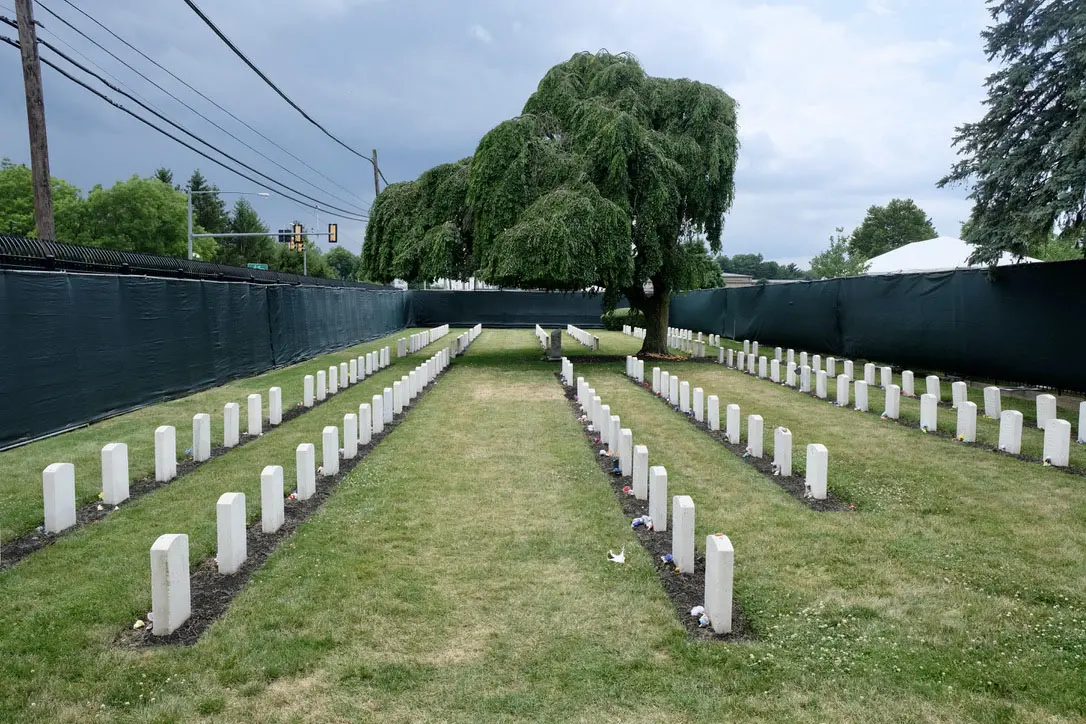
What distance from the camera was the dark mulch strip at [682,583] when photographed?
433cm

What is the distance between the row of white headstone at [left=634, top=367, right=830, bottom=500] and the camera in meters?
7.04

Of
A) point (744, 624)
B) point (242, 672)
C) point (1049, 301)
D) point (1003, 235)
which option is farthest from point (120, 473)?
point (1049, 301)

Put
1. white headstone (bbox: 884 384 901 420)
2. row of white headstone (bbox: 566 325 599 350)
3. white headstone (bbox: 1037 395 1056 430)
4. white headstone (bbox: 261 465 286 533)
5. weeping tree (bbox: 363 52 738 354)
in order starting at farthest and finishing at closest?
row of white headstone (bbox: 566 325 599 350), weeping tree (bbox: 363 52 738 354), white headstone (bbox: 884 384 901 420), white headstone (bbox: 1037 395 1056 430), white headstone (bbox: 261 465 286 533)

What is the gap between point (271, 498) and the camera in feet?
19.8

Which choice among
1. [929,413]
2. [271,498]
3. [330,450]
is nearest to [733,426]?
[929,413]

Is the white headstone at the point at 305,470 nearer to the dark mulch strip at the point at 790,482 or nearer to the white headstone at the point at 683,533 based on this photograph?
the white headstone at the point at 683,533

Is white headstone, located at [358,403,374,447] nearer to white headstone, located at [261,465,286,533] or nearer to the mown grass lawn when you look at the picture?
the mown grass lawn

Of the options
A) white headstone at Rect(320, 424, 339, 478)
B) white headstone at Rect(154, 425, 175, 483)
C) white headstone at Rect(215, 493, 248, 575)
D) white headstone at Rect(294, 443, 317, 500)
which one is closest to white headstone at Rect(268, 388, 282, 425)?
white headstone at Rect(154, 425, 175, 483)

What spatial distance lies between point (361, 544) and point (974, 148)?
44.8ft

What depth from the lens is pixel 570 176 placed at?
A: 19234mm

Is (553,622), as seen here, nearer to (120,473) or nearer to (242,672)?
(242,672)

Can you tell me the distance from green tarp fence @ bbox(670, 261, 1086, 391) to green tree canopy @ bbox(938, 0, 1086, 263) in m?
1.03

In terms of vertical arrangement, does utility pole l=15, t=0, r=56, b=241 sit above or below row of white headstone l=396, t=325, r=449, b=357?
above

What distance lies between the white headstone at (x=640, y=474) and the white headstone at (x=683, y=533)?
1.85m
